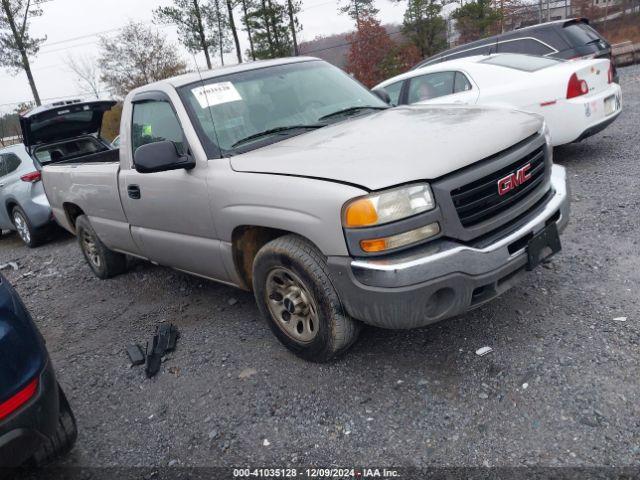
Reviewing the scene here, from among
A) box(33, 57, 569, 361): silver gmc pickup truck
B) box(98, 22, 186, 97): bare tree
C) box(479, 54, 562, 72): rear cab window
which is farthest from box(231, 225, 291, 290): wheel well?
box(98, 22, 186, 97): bare tree

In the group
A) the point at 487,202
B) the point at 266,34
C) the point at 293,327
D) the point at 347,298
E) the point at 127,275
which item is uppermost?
the point at 266,34

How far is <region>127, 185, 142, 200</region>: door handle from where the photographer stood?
396cm

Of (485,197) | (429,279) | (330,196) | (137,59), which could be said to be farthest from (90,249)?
(137,59)

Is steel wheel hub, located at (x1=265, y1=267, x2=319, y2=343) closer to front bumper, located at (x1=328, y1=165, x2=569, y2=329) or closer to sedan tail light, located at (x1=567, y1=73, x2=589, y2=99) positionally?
front bumper, located at (x1=328, y1=165, x2=569, y2=329)

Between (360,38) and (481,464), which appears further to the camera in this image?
(360,38)

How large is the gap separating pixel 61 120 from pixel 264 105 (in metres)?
4.40

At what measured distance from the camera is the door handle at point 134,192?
3.96 meters

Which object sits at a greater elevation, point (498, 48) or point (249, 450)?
point (498, 48)

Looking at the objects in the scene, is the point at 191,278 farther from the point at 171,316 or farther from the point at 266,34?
the point at 266,34

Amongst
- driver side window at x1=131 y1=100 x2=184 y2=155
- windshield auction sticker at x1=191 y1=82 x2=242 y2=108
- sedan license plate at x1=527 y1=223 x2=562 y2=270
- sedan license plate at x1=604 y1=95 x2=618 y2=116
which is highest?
windshield auction sticker at x1=191 y1=82 x2=242 y2=108

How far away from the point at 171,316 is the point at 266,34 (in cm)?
2684

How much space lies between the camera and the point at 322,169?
8.65 feet

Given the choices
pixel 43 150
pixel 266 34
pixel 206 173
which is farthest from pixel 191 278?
pixel 266 34

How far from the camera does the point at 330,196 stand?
250 centimetres
